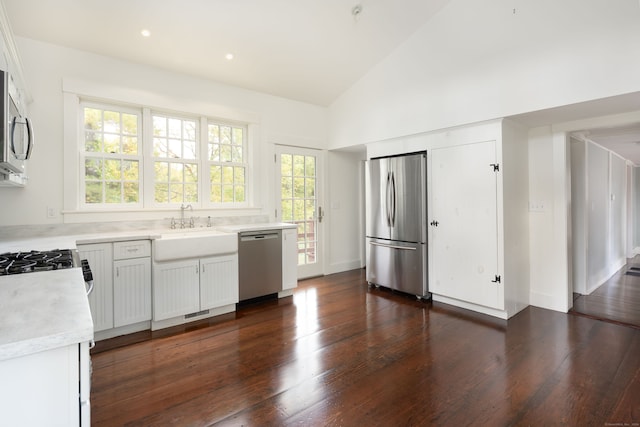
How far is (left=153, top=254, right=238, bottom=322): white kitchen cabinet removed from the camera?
303 cm

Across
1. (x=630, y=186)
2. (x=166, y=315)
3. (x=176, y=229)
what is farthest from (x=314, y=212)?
(x=630, y=186)

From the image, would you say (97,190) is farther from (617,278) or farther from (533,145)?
(617,278)

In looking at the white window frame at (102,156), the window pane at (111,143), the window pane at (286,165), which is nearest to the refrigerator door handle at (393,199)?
the window pane at (286,165)

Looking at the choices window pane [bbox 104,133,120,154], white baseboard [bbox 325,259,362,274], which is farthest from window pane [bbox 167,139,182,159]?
white baseboard [bbox 325,259,362,274]

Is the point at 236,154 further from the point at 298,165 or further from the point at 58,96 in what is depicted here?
the point at 58,96

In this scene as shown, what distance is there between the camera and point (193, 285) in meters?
3.21

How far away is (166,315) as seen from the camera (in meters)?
3.05

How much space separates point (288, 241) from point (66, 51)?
118 inches

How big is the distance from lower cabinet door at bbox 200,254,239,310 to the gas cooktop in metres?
1.36

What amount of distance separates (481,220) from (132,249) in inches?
138

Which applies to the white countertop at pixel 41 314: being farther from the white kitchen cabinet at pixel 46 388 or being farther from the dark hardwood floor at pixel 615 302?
the dark hardwood floor at pixel 615 302

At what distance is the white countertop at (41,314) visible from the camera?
774mm

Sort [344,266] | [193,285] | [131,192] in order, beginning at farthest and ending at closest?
[344,266] < [131,192] < [193,285]

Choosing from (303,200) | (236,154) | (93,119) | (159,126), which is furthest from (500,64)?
(93,119)
